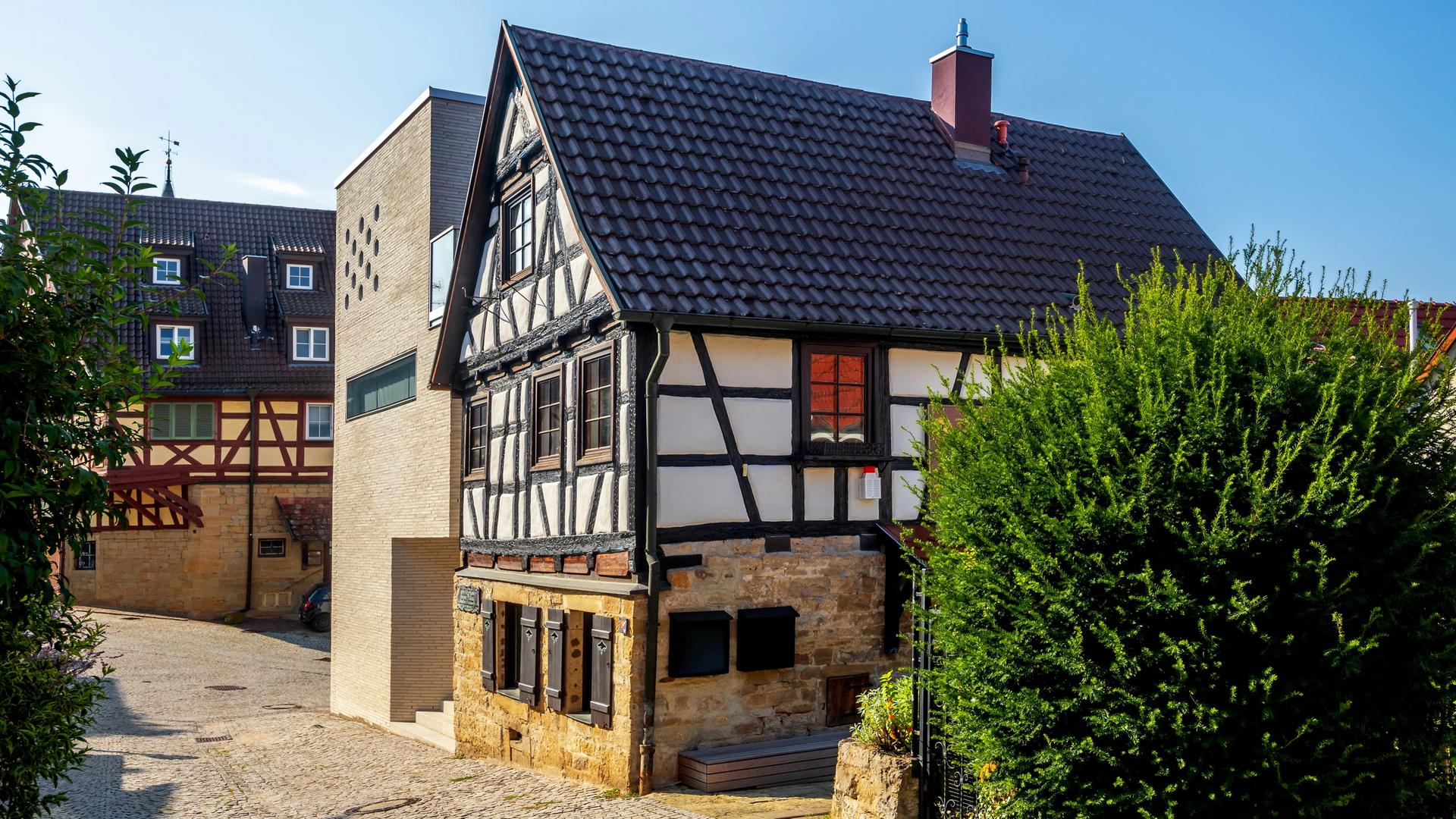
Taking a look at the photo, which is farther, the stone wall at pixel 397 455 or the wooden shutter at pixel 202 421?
the wooden shutter at pixel 202 421

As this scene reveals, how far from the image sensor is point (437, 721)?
2016 centimetres

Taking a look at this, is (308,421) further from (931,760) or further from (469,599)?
(931,760)

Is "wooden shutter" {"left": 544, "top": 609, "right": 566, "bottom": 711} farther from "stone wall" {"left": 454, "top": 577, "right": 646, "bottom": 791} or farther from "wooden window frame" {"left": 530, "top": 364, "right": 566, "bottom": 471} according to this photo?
"wooden window frame" {"left": 530, "top": 364, "right": 566, "bottom": 471}

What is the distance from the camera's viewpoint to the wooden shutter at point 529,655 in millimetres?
14812

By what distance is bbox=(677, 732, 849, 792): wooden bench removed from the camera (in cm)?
1199

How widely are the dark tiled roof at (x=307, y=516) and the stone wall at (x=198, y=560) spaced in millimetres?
212

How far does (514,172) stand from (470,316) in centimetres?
266

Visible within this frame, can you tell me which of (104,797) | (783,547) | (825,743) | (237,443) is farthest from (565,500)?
(237,443)

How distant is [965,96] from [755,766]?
30.7 ft

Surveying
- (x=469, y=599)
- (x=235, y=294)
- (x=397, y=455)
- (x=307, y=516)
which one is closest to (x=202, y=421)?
(x=307, y=516)

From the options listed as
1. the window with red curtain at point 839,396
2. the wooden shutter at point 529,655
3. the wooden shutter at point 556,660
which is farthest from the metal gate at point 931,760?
the wooden shutter at point 529,655

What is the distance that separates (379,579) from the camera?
71.9 ft

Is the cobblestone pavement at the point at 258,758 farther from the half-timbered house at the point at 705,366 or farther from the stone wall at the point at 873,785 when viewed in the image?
the stone wall at the point at 873,785

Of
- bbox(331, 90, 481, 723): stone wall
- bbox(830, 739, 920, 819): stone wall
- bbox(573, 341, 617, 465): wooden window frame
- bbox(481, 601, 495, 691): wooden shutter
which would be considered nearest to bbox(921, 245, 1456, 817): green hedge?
bbox(830, 739, 920, 819): stone wall
